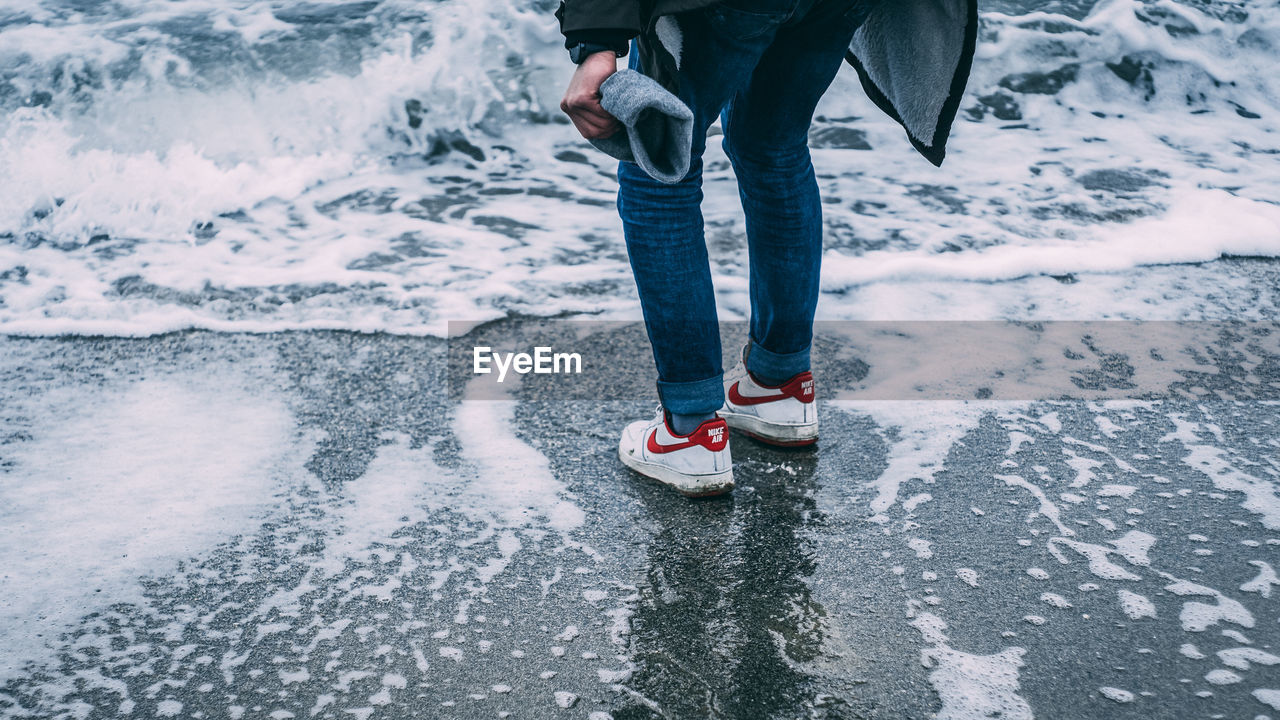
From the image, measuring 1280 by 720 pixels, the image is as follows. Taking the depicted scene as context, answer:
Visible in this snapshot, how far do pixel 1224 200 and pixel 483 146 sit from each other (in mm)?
3435

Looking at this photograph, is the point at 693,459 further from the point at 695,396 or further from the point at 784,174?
the point at 784,174

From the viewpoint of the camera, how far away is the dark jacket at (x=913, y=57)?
1.49 meters

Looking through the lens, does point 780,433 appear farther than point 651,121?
Yes

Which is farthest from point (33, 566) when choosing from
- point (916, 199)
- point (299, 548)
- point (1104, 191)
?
point (1104, 191)

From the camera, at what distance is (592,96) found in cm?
143

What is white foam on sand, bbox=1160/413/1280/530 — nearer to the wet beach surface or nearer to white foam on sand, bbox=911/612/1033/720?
the wet beach surface

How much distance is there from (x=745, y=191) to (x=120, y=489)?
146 cm

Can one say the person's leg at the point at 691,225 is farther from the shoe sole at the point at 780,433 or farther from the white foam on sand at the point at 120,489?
the white foam on sand at the point at 120,489

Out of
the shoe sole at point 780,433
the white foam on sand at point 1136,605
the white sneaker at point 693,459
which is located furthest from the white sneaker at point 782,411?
the white foam on sand at point 1136,605

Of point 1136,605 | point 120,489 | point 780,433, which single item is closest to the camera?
point 1136,605

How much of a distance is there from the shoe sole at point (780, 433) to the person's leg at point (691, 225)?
0.83 feet

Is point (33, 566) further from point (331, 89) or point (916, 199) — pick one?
point (331, 89)
